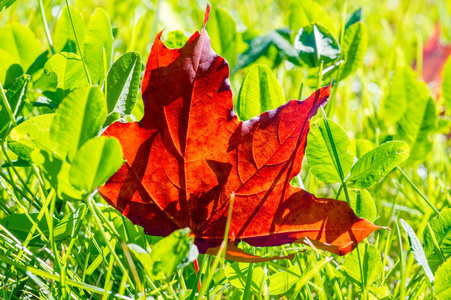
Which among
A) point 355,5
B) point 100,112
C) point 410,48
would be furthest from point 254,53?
point 355,5

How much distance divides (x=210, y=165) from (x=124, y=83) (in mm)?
165

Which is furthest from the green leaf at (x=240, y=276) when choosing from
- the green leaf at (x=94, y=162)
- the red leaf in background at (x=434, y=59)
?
the red leaf in background at (x=434, y=59)

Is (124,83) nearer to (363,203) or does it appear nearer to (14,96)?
(14,96)

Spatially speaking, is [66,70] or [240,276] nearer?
[240,276]

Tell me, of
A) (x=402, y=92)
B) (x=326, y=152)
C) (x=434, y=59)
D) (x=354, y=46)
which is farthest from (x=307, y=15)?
(x=434, y=59)

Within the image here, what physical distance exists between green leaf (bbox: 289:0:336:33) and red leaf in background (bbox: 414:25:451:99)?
83 centimetres

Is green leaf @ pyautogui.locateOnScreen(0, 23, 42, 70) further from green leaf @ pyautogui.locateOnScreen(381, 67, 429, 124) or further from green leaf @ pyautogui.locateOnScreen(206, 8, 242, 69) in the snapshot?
green leaf @ pyautogui.locateOnScreen(381, 67, 429, 124)

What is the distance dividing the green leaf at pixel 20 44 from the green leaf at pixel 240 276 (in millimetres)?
587

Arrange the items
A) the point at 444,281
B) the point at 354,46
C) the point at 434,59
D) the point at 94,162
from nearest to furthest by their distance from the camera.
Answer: the point at 94,162, the point at 444,281, the point at 354,46, the point at 434,59

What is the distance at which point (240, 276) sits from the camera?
0.59 meters

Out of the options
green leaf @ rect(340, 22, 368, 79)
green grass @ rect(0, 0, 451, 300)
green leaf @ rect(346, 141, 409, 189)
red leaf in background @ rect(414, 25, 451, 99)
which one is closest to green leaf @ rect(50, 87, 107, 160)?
green grass @ rect(0, 0, 451, 300)

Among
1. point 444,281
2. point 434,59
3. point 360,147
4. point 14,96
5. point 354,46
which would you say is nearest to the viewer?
point 444,281

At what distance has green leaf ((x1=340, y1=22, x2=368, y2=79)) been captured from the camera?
87 cm

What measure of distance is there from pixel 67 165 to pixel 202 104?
194mm
